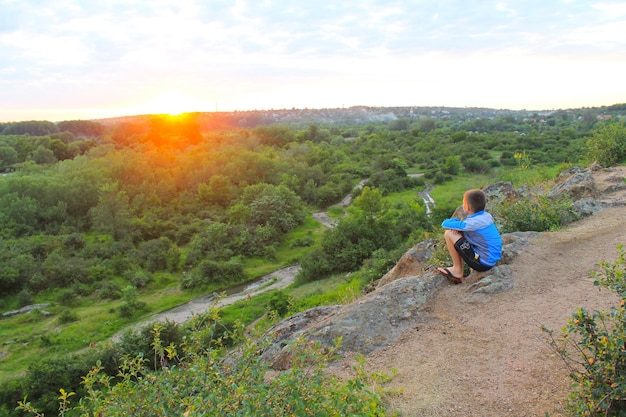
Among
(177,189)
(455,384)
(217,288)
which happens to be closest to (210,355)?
(455,384)

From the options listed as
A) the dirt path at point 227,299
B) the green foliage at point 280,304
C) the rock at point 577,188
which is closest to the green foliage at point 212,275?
the dirt path at point 227,299

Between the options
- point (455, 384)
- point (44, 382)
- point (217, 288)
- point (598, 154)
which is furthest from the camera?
point (217, 288)

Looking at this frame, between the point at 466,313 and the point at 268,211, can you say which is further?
the point at 268,211

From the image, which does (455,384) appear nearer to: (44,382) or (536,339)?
(536,339)

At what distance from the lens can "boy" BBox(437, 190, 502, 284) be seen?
6246mm

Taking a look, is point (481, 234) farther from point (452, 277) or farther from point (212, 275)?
point (212, 275)

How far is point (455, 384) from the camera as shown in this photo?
4492 millimetres

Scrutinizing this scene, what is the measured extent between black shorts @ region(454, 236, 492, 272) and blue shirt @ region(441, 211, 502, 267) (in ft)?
0.24

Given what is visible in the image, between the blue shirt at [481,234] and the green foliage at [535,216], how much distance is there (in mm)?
2620

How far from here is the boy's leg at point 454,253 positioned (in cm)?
626

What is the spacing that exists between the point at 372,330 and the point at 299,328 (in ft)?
4.29

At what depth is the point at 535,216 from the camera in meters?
8.73

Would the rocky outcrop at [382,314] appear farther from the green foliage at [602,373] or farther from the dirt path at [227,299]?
the dirt path at [227,299]

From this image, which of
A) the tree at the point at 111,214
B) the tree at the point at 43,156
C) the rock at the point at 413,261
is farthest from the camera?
the tree at the point at 43,156
